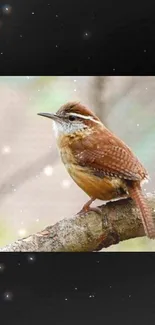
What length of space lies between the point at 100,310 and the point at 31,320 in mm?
257

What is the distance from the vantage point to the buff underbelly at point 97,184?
9.52 feet

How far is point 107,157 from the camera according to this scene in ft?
9.58

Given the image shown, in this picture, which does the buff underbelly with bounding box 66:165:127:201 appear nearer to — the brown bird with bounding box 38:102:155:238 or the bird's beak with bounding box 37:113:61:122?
the brown bird with bounding box 38:102:155:238

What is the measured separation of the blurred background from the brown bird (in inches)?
1.3

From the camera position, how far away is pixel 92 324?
118 inches

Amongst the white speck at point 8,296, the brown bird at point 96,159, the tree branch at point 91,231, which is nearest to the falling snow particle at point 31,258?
the tree branch at point 91,231

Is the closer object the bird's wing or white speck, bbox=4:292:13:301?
the bird's wing

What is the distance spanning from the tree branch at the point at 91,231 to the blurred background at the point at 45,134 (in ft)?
0.15

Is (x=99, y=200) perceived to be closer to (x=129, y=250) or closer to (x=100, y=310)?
(x=129, y=250)

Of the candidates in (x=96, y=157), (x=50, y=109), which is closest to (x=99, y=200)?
(x=96, y=157)

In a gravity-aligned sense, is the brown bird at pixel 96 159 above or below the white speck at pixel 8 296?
above

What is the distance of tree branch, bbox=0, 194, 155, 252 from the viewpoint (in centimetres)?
290

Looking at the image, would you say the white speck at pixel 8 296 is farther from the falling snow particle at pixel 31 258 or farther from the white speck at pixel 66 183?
the white speck at pixel 66 183

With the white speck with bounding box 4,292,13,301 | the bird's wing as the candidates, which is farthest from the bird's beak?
the white speck with bounding box 4,292,13,301
